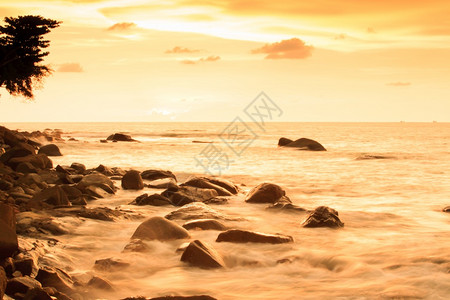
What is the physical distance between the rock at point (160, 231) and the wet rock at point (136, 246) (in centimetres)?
22

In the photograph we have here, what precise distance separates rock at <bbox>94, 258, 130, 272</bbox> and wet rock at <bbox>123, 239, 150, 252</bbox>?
0.62m

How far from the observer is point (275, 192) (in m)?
12.3

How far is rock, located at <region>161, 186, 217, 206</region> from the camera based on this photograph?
1145 cm

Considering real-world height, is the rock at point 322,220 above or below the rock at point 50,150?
above

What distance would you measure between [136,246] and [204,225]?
1.54 m

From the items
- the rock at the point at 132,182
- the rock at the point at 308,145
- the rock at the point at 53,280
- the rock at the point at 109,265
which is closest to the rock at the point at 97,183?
the rock at the point at 132,182

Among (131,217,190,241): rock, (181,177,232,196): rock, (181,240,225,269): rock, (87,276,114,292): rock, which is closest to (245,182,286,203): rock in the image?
(181,177,232,196): rock

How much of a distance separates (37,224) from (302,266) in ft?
13.4

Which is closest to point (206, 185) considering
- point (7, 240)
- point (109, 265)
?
point (109, 265)

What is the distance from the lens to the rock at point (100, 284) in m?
5.59

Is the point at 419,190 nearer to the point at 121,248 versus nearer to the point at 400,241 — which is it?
the point at 400,241

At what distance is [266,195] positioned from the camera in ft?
40.0

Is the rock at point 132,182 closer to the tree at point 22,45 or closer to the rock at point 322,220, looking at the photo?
the rock at point 322,220

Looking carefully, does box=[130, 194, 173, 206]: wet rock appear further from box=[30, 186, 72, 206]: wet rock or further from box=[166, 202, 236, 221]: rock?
box=[30, 186, 72, 206]: wet rock
